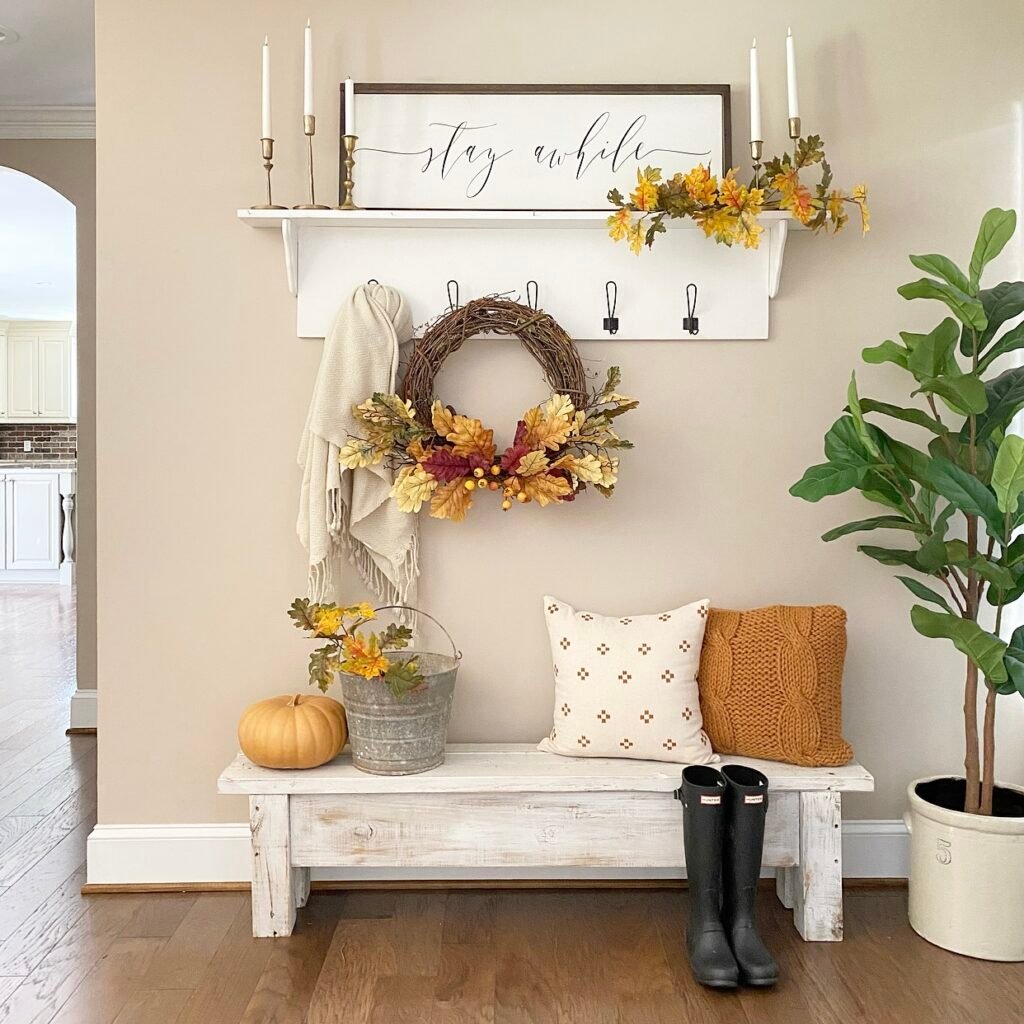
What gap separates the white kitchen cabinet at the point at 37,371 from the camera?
10594 mm

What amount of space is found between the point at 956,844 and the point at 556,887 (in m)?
0.96

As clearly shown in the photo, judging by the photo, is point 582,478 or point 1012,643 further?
point 582,478

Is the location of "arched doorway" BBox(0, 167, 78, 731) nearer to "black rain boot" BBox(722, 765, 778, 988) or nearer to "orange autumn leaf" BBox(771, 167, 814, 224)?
"black rain boot" BBox(722, 765, 778, 988)

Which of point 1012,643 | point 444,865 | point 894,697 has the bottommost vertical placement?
point 444,865

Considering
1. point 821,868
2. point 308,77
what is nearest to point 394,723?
point 821,868

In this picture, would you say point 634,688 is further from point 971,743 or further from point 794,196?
point 794,196

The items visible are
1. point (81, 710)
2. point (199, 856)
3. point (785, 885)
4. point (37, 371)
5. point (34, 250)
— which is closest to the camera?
point (785, 885)

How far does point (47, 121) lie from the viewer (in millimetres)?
4414

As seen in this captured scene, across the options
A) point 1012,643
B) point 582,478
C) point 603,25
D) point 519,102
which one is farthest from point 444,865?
point 603,25

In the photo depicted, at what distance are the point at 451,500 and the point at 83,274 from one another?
2712 millimetres

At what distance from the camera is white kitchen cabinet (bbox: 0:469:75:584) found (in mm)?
9602

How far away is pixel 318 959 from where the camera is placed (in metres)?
2.29

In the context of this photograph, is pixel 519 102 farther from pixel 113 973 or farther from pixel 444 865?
pixel 113 973

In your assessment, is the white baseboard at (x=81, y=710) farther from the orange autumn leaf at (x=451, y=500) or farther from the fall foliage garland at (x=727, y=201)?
the fall foliage garland at (x=727, y=201)
